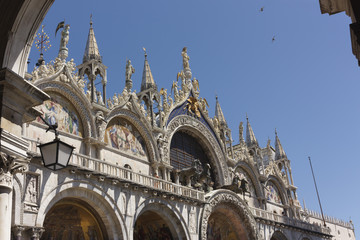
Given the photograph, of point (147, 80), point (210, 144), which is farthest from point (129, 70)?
point (210, 144)

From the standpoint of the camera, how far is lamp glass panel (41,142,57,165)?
21.8 ft

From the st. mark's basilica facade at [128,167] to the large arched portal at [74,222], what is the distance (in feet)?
0.14

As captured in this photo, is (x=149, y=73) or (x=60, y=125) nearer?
(x=60, y=125)

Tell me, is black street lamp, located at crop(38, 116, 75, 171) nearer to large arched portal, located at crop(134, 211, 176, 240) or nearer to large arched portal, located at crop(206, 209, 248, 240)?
large arched portal, located at crop(134, 211, 176, 240)

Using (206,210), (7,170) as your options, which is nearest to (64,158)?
(7,170)

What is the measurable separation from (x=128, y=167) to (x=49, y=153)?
17.0 meters

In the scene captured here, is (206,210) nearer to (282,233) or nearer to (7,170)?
(282,233)

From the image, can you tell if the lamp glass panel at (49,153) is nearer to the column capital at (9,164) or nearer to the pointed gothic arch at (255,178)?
the column capital at (9,164)

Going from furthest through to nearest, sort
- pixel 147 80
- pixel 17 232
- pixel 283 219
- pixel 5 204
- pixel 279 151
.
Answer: pixel 279 151, pixel 283 219, pixel 147 80, pixel 17 232, pixel 5 204

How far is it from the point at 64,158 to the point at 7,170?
82 centimetres

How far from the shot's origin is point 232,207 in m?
27.5

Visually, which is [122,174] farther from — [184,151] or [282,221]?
[282,221]

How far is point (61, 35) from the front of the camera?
71.4 feet

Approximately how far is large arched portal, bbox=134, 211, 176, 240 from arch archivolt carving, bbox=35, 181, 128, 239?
3.55m
